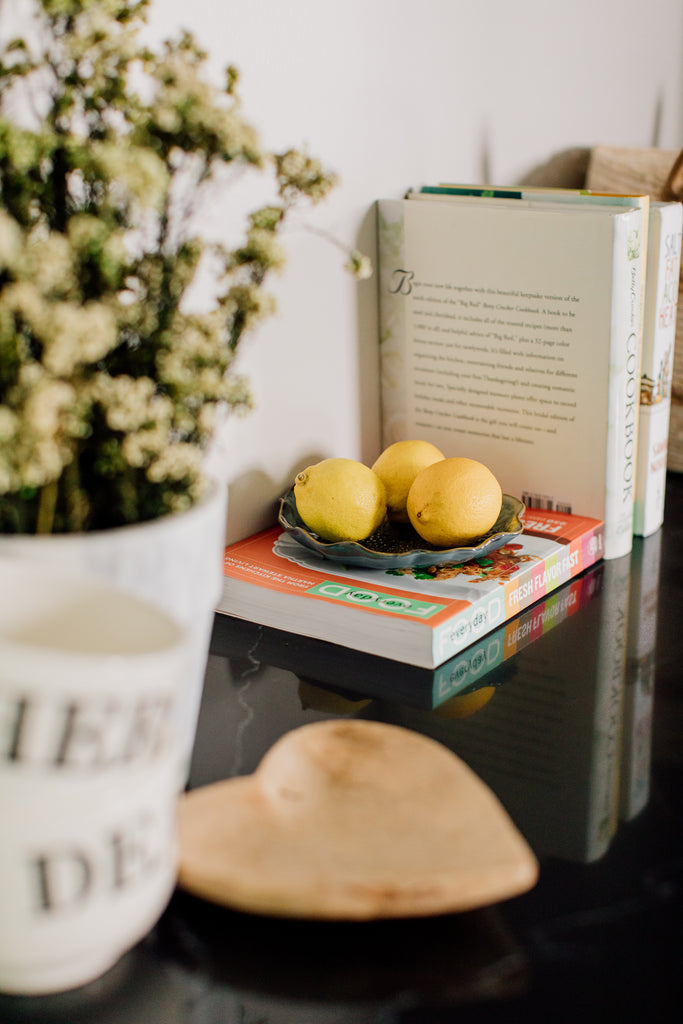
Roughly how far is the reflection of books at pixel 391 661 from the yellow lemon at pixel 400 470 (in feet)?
0.54

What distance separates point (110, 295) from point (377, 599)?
1.44 feet

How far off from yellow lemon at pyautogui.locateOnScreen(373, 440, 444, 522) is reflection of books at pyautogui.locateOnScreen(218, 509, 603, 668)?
0.10 metres

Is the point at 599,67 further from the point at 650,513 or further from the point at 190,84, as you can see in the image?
the point at 190,84

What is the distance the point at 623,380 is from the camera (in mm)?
1031

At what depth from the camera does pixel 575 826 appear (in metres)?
0.65

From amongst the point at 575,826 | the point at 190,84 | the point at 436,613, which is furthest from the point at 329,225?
the point at 575,826

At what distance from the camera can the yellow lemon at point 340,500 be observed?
943 mm

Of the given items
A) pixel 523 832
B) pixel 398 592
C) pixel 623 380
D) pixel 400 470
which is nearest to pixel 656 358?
pixel 623 380

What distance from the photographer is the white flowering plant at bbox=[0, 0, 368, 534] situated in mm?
471

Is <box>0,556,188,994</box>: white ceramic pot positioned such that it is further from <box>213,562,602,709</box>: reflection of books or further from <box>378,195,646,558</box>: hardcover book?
<box>378,195,646,558</box>: hardcover book

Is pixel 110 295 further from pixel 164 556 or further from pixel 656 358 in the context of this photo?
pixel 656 358

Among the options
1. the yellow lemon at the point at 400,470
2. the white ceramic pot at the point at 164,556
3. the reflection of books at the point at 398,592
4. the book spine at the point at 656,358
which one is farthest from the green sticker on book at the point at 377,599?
the book spine at the point at 656,358

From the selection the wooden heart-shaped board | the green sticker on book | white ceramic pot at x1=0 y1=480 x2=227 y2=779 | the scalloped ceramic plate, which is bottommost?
the wooden heart-shaped board

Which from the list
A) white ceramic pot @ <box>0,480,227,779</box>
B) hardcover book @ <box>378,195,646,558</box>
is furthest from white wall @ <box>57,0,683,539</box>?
white ceramic pot @ <box>0,480,227,779</box>
